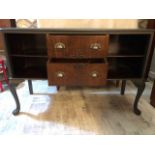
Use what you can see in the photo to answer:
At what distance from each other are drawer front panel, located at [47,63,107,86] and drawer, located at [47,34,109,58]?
75mm

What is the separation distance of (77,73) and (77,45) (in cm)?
20

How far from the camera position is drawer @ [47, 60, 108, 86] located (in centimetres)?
109

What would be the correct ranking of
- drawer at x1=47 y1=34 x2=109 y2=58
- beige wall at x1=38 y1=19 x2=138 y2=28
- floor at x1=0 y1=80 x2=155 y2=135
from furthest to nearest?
beige wall at x1=38 y1=19 x2=138 y2=28 < floor at x1=0 y1=80 x2=155 y2=135 < drawer at x1=47 y1=34 x2=109 y2=58

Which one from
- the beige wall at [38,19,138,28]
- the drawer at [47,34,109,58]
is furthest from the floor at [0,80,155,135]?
the beige wall at [38,19,138,28]

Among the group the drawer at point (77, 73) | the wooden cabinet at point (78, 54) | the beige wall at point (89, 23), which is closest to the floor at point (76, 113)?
the wooden cabinet at point (78, 54)

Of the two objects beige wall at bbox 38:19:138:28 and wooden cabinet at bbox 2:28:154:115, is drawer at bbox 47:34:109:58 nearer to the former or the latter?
wooden cabinet at bbox 2:28:154:115

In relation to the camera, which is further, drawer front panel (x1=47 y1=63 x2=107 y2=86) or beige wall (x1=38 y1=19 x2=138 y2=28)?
beige wall (x1=38 y1=19 x2=138 y2=28)

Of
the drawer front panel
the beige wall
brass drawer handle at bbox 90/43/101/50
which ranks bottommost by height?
the drawer front panel

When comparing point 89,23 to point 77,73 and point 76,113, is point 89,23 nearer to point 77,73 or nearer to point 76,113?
point 77,73

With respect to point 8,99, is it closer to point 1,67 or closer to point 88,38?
point 1,67

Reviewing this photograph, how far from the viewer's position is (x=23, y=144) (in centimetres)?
46

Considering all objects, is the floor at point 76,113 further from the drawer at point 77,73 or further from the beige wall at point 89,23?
the beige wall at point 89,23
